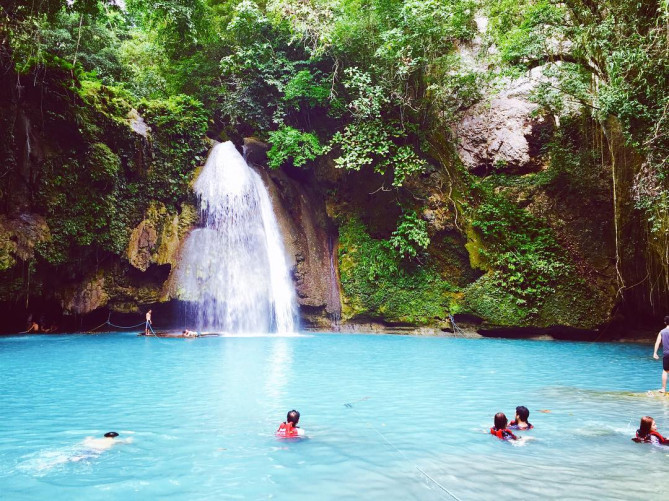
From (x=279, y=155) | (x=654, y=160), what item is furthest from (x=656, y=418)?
(x=279, y=155)

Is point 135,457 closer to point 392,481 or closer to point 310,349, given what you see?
point 392,481

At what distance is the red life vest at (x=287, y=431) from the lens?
445cm

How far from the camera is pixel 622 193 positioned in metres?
13.6

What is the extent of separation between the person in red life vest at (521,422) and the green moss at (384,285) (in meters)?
11.5

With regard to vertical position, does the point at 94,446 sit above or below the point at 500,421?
below

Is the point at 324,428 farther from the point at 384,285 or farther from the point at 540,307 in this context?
the point at 384,285

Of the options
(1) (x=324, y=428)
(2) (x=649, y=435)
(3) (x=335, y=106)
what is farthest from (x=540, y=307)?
(1) (x=324, y=428)

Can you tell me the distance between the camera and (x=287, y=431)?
4.46 meters

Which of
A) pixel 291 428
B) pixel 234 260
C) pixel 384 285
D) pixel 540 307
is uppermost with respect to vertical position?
pixel 234 260

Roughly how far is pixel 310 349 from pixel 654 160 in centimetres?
903

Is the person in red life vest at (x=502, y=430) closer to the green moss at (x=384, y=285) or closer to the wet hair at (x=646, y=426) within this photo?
the wet hair at (x=646, y=426)

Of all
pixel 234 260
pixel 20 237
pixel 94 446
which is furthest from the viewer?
pixel 234 260

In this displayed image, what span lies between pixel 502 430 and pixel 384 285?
12561 millimetres

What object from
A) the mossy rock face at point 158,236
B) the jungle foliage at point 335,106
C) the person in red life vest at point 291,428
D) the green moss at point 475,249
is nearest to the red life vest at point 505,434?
the person in red life vest at point 291,428
